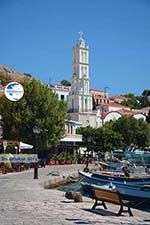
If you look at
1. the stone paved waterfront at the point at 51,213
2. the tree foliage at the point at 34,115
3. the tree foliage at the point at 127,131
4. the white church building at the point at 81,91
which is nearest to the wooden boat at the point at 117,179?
the stone paved waterfront at the point at 51,213

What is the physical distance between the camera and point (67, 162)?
6675 centimetres

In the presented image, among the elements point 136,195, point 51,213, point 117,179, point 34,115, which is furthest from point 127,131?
point 51,213

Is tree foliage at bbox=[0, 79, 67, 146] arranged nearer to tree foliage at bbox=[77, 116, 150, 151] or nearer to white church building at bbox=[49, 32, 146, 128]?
tree foliage at bbox=[77, 116, 150, 151]

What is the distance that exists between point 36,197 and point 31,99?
4439cm

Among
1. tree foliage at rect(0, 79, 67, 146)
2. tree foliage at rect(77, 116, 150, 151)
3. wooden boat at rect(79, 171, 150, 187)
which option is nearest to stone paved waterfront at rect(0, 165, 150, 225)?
wooden boat at rect(79, 171, 150, 187)

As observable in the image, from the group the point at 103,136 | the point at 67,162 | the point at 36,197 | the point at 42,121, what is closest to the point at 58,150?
the point at 103,136

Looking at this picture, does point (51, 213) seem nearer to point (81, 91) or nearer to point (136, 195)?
point (136, 195)

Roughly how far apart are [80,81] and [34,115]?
4315 centimetres

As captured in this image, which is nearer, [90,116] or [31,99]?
[31,99]

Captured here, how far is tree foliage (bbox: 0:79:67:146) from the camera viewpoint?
62938mm

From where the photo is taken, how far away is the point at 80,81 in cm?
10519

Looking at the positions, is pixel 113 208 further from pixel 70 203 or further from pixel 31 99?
pixel 31 99

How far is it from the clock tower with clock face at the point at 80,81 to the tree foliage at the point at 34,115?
39732mm

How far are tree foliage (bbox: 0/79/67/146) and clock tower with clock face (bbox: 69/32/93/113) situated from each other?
39.7m
